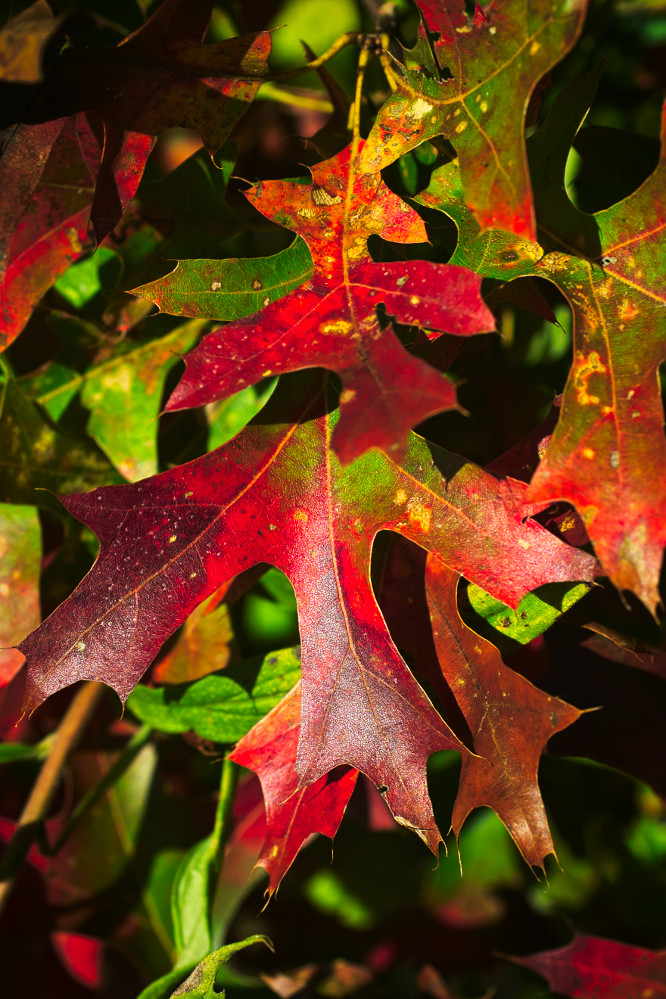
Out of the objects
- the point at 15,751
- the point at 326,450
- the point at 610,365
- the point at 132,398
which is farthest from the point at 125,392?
the point at 610,365

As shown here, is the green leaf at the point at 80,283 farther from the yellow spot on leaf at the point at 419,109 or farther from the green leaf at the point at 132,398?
the yellow spot on leaf at the point at 419,109

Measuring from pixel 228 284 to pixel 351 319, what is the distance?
0.45 feet

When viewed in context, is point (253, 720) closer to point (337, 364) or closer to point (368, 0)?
point (337, 364)

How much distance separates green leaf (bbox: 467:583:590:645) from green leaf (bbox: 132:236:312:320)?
0.32 metres

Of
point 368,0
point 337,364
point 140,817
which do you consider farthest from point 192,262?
point 140,817

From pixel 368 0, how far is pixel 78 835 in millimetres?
1151

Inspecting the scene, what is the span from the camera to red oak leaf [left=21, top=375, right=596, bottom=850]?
2.07 feet

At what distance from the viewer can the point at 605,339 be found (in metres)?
0.61

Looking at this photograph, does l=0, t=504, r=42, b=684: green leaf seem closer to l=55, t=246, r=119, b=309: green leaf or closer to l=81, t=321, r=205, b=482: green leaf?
l=81, t=321, r=205, b=482: green leaf

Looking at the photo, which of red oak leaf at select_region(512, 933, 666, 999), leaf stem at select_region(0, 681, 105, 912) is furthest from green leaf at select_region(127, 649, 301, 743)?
red oak leaf at select_region(512, 933, 666, 999)

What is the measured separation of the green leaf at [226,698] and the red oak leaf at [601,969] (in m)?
0.46

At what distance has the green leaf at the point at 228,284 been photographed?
0.65 m

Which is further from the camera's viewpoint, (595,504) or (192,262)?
(192,262)

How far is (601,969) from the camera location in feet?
3.10
